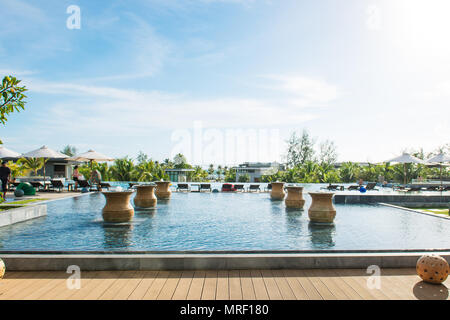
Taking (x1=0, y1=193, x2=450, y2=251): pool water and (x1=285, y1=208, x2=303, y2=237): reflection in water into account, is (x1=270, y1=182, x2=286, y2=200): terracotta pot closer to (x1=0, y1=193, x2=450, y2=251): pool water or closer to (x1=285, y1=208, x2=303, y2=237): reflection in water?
(x1=285, y1=208, x2=303, y2=237): reflection in water

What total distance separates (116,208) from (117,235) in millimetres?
1516

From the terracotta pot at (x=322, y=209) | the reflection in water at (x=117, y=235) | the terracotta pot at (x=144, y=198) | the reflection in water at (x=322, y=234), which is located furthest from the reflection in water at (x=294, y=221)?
the terracotta pot at (x=144, y=198)

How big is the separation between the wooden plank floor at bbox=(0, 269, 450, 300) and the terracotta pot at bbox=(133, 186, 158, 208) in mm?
7483

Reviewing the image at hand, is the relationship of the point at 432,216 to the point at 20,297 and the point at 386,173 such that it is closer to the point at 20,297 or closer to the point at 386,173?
the point at 20,297

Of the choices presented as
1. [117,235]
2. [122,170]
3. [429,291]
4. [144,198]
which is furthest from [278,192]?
[122,170]

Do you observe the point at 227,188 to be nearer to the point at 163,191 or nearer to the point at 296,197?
the point at 163,191

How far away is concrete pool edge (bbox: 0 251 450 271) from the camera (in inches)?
170

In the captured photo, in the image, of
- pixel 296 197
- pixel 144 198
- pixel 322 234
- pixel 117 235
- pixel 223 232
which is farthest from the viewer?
pixel 296 197

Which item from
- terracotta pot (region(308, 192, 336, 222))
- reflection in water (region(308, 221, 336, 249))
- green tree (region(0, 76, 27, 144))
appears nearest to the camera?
reflection in water (region(308, 221, 336, 249))

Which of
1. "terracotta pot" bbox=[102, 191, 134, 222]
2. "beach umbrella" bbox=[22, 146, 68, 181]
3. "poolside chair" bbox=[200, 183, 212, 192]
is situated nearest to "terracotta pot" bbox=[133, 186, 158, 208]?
"terracotta pot" bbox=[102, 191, 134, 222]

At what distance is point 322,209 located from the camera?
28.4 feet

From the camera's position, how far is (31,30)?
9180 millimetres
